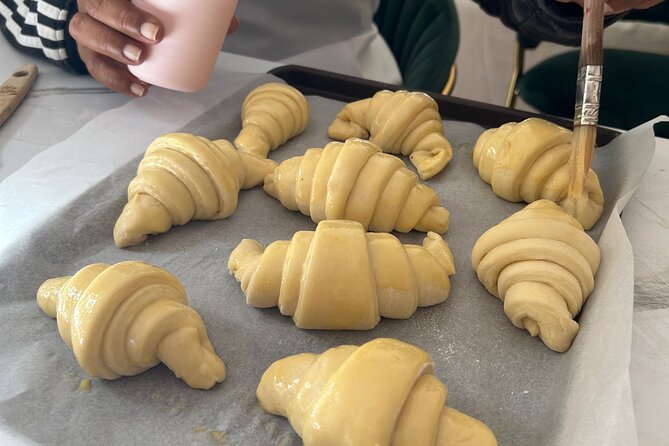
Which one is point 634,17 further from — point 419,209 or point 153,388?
point 153,388

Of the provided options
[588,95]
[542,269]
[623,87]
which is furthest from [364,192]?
[623,87]

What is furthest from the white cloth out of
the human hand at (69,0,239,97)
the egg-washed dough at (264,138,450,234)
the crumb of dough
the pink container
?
the crumb of dough

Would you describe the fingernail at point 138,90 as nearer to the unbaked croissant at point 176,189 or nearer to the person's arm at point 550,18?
the unbaked croissant at point 176,189

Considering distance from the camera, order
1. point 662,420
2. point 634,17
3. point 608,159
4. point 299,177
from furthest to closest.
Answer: point 634,17 < point 608,159 < point 299,177 < point 662,420

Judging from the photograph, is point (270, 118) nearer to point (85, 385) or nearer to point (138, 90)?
point (138, 90)

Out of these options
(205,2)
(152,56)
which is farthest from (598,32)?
(152,56)
